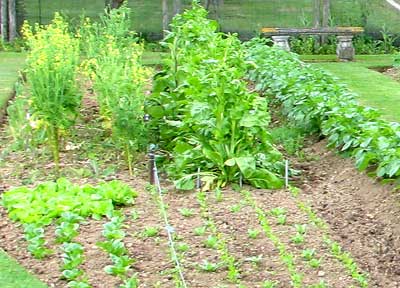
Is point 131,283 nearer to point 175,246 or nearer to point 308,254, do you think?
point 175,246

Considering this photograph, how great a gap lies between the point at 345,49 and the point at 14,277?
11241mm

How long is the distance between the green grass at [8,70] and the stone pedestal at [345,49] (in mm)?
5166

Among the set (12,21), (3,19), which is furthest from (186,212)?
(3,19)

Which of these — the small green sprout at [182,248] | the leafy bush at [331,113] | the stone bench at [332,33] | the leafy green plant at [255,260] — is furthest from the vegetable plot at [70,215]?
the stone bench at [332,33]

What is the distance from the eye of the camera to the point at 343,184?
6148 millimetres

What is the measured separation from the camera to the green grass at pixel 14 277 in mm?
4406

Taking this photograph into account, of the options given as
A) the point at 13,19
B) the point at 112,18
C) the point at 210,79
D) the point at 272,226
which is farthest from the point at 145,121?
the point at 13,19

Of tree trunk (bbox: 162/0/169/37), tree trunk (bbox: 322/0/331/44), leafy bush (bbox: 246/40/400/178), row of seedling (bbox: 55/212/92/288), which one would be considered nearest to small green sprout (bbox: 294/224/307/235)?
leafy bush (bbox: 246/40/400/178)

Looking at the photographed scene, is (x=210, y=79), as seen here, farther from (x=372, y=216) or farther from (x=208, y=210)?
(x=372, y=216)

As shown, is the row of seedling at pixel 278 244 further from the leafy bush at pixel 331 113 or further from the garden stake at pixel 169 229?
the leafy bush at pixel 331 113

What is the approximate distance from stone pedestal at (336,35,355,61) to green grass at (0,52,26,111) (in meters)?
5.17

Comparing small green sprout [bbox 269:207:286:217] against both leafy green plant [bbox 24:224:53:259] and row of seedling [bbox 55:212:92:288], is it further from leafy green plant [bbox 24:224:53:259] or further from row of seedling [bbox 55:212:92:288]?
leafy green plant [bbox 24:224:53:259]

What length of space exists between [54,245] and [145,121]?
7.19 ft

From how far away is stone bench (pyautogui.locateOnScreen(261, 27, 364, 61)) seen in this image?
14797 millimetres
